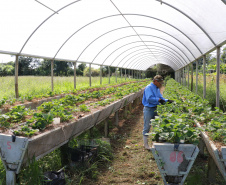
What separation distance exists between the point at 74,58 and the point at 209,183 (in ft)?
29.3

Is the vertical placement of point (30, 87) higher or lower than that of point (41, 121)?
higher

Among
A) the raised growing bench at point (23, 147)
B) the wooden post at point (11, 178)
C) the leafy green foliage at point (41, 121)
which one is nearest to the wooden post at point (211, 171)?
the raised growing bench at point (23, 147)

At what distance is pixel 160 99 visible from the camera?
4930 millimetres

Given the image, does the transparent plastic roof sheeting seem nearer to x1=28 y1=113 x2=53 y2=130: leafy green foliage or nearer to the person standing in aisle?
the person standing in aisle

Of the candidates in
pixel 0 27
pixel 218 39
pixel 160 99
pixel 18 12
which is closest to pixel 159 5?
pixel 218 39

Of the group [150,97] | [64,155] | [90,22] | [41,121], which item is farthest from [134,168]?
[90,22]

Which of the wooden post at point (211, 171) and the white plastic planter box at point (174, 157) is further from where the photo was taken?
the wooden post at point (211, 171)

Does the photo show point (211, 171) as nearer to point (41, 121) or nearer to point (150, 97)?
point (150, 97)

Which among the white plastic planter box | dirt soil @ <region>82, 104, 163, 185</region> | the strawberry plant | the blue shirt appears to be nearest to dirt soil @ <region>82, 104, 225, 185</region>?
dirt soil @ <region>82, 104, 163, 185</region>

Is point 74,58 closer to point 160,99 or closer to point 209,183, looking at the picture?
point 160,99

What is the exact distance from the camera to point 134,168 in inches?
164

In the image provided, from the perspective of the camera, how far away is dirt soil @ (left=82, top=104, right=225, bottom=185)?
358 centimetres

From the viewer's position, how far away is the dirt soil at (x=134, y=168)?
3582 millimetres

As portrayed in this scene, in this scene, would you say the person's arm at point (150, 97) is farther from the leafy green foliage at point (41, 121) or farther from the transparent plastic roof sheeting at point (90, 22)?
the leafy green foliage at point (41, 121)
